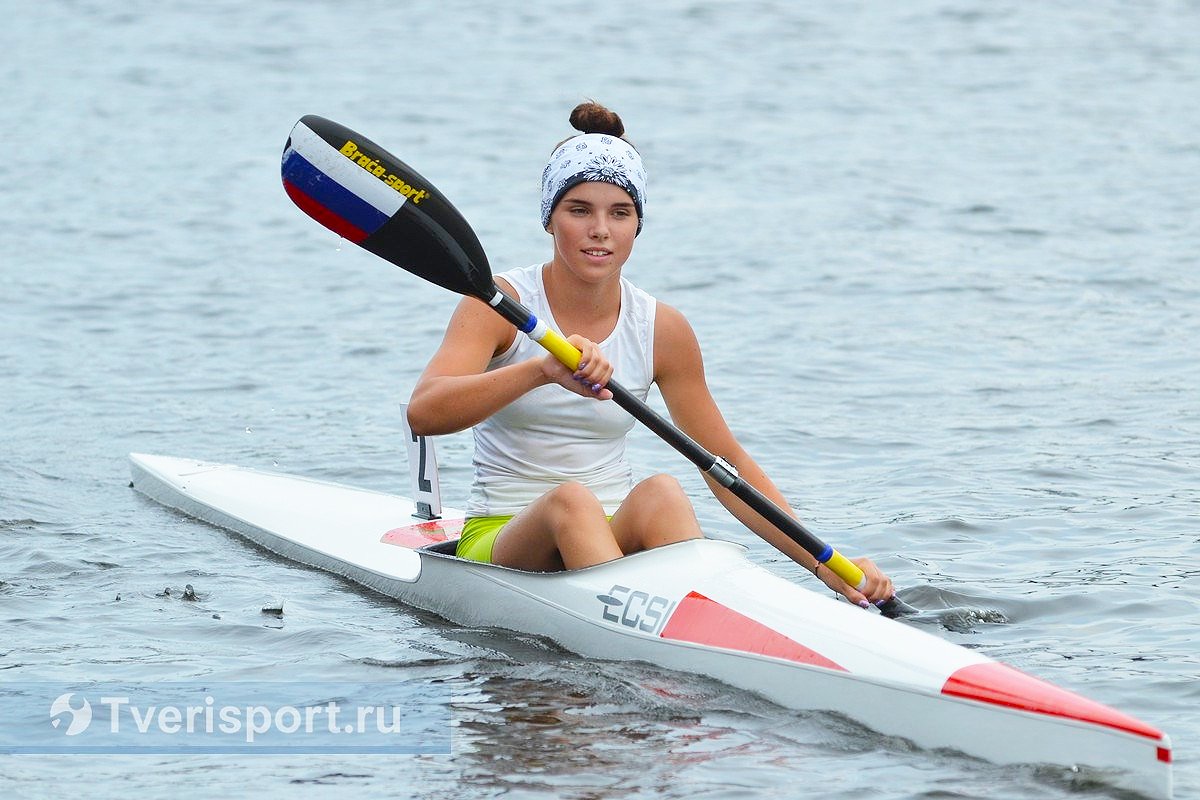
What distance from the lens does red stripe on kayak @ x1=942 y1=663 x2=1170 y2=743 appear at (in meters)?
3.56

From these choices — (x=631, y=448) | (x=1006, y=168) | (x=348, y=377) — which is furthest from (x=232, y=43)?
(x=631, y=448)

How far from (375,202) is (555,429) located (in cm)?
84

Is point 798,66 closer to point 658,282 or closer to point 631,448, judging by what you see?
point 658,282

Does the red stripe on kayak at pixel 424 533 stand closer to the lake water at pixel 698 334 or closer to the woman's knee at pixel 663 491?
the lake water at pixel 698 334

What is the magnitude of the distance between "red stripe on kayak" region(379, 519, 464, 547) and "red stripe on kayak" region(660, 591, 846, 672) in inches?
60.4

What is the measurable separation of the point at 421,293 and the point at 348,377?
228 centimetres

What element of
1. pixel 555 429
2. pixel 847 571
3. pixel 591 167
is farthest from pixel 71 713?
pixel 847 571

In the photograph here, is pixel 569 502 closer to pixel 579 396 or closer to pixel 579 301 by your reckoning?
pixel 579 396

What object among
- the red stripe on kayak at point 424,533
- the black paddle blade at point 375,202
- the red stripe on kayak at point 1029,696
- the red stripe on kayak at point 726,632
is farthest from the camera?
the red stripe on kayak at point 424,533

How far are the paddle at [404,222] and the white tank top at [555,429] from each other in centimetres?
21

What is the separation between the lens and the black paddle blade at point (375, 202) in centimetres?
464

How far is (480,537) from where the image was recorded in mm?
4844

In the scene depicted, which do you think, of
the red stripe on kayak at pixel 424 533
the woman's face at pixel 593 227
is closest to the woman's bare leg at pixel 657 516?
the woman's face at pixel 593 227

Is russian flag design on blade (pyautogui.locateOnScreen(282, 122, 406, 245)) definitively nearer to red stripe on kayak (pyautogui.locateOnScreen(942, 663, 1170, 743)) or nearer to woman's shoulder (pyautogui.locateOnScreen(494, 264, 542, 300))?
woman's shoulder (pyautogui.locateOnScreen(494, 264, 542, 300))
